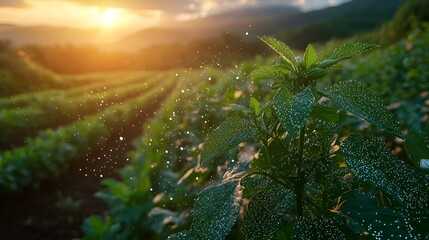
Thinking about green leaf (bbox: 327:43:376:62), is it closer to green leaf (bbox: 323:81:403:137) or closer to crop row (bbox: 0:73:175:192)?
green leaf (bbox: 323:81:403:137)

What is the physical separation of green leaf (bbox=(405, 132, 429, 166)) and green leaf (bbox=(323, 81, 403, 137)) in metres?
0.26

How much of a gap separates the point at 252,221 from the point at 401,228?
0.27m

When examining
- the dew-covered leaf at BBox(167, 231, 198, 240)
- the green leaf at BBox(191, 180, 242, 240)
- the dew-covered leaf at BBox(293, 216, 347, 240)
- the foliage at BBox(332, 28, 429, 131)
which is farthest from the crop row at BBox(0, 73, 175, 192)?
the dew-covered leaf at BBox(293, 216, 347, 240)

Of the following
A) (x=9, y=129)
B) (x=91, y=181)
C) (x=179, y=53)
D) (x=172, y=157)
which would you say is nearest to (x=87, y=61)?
(x=179, y=53)

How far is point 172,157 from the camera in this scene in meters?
3.85

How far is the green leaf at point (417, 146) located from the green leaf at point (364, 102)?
0.85ft

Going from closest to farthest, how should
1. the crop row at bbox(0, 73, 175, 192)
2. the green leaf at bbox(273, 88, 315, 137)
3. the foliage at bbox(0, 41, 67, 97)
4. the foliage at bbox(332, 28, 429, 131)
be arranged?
1. the green leaf at bbox(273, 88, 315, 137)
2. the foliage at bbox(332, 28, 429, 131)
3. the crop row at bbox(0, 73, 175, 192)
4. the foliage at bbox(0, 41, 67, 97)

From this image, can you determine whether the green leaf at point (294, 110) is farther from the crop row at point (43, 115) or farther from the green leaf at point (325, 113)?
the crop row at point (43, 115)

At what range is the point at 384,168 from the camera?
891 mm

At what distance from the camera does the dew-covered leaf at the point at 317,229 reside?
2.95ft

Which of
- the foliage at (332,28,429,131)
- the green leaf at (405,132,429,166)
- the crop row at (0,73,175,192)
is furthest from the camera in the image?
the crop row at (0,73,175,192)

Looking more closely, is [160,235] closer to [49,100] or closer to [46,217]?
[46,217]

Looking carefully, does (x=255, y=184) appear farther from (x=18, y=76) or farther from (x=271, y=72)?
(x=18, y=76)

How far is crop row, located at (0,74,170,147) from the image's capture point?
1204 cm
